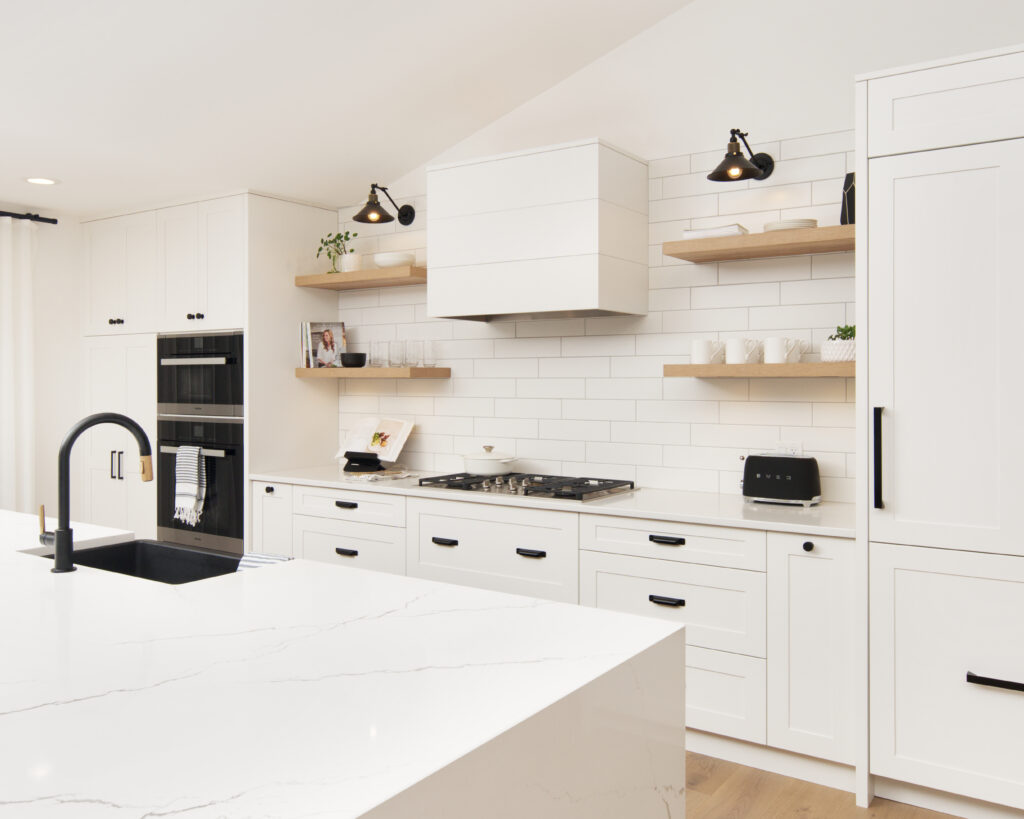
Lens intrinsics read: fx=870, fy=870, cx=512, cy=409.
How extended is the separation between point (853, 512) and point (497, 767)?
2.46m

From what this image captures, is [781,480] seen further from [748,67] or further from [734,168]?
[748,67]

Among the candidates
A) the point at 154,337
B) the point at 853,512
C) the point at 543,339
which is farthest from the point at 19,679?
the point at 154,337

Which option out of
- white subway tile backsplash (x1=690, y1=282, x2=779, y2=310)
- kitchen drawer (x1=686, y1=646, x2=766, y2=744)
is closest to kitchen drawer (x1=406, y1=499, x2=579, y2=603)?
kitchen drawer (x1=686, y1=646, x2=766, y2=744)

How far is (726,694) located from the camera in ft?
10.4

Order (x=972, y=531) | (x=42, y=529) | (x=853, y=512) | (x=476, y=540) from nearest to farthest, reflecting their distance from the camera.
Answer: (x=42, y=529), (x=972, y=531), (x=853, y=512), (x=476, y=540)

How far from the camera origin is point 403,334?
4797 millimetres

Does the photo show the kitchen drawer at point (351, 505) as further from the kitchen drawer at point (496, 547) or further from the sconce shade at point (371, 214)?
the sconce shade at point (371, 214)

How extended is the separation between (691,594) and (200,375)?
9.80ft

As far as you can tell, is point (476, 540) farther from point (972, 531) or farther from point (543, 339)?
point (972, 531)

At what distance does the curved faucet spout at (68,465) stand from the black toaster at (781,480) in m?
2.30

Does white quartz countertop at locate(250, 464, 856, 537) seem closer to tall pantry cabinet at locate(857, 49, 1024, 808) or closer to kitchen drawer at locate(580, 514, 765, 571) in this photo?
kitchen drawer at locate(580, 514, 765, 571)

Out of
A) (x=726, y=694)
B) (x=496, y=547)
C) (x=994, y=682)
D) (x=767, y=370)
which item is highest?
(x=767, y=370)

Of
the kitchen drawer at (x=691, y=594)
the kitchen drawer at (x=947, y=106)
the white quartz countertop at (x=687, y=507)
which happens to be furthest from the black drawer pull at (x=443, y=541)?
the kitchen drawer at (x=947, y=106)

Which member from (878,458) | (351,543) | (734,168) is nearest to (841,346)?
(878,458)
